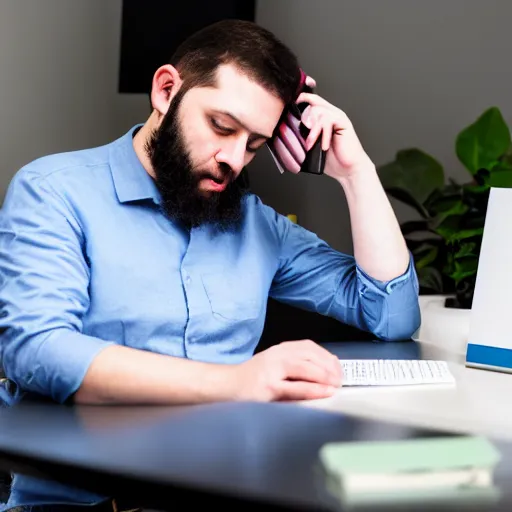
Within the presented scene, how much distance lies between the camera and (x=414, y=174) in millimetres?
2232

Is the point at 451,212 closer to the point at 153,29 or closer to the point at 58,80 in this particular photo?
the point at 153,29

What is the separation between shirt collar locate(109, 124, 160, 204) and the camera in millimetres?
1314

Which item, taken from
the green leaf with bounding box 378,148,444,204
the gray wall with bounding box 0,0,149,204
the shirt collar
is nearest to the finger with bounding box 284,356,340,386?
Answer: the shirt collar

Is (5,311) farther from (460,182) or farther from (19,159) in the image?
(460,182)

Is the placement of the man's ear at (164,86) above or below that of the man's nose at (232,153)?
above

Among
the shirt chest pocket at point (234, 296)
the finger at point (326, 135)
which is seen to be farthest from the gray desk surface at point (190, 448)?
the finger at point (326, 135)

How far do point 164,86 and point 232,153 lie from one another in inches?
7.5

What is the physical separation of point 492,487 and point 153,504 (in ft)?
0.97

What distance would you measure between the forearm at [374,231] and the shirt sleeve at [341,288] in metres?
0.03

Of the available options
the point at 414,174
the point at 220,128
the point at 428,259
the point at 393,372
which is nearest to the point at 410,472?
the point at 393,372

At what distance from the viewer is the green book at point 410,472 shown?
655 mm

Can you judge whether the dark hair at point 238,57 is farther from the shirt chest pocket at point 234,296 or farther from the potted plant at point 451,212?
the potted plant at point 451,212

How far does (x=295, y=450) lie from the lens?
0.78m

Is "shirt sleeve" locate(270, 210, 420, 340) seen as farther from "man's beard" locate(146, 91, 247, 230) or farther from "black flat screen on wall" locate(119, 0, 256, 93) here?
"black flat screen on wall" locate(119, 0, 256, 93)
